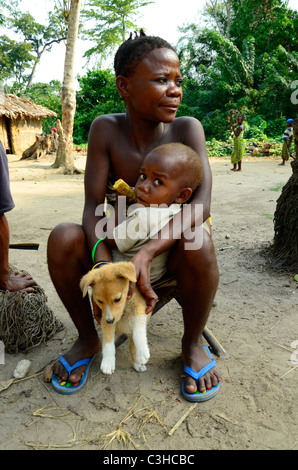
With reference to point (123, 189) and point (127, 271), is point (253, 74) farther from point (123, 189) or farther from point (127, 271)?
point (127, 271)

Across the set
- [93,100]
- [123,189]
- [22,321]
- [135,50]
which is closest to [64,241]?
[123,189]

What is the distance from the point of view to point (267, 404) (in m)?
1.61

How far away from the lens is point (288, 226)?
3.18m

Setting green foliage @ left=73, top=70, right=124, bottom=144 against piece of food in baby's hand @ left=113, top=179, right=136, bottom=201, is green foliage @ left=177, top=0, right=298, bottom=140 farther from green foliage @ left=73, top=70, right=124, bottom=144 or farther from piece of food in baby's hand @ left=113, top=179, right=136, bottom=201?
piece of food in baby's hand @ left=113, top=179, right=136, bottom=201

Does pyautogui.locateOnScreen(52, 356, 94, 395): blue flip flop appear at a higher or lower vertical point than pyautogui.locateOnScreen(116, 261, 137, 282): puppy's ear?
lower

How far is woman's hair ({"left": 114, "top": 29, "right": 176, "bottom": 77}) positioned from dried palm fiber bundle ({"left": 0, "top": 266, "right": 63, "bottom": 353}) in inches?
56.2

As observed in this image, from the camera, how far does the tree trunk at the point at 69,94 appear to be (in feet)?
30.4

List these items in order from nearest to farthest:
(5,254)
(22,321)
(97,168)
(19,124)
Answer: (97,168), (22,321), (5,254), (19,124)

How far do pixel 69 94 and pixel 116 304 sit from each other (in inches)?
375

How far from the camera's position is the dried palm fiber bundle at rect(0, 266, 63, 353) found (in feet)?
6.77

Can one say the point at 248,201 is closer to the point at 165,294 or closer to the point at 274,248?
A: the point at 274,248

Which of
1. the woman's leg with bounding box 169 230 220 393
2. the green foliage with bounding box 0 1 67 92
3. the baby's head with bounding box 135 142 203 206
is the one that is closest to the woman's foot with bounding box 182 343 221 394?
the woman's leg with bounding box 169 230 220 393

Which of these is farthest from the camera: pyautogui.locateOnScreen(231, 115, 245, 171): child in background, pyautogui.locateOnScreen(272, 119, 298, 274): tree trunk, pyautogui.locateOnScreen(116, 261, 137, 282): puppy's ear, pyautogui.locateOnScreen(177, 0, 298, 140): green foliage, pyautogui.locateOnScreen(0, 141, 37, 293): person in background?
pyautogui.locateOnScreen(177, 0, 298, 140): green foliage
